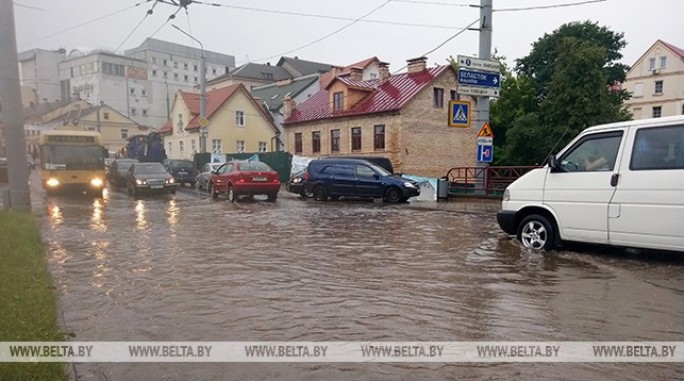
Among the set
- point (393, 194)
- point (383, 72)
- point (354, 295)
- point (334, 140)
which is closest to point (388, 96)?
point (383, 72)

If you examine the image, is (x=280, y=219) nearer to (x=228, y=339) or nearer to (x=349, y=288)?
(x=349, y=288)

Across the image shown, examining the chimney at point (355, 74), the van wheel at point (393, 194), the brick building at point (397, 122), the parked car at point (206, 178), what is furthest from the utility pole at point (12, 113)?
the chimney at point (355, 74)

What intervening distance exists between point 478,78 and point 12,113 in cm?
1421

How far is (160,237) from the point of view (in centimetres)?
984

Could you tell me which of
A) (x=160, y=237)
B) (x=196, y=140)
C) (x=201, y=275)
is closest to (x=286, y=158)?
(x=196, y=140)

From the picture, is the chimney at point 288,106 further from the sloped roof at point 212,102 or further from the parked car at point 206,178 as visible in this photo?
the parked car at point 206,178

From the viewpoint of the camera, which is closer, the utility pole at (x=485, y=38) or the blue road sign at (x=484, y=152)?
the utility pole at (x=485, y=38)

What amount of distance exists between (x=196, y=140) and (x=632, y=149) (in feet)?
135

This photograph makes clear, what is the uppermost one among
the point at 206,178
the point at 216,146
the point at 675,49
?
the point at 675,49

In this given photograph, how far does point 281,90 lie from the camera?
4916cm

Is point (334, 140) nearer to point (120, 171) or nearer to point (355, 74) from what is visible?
point (355, 74)

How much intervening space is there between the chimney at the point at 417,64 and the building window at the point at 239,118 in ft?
59.1

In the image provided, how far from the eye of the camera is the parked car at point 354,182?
1809 cm

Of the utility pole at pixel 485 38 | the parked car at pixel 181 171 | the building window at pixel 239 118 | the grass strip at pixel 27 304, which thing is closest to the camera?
the grass strip at pixel 27 304
